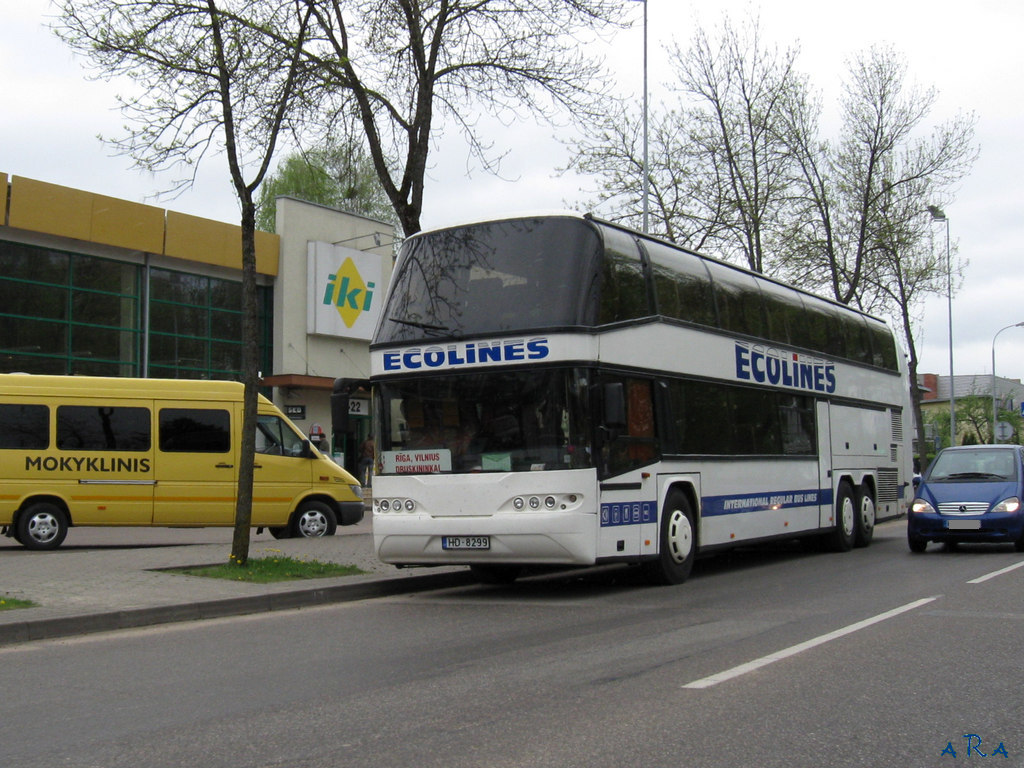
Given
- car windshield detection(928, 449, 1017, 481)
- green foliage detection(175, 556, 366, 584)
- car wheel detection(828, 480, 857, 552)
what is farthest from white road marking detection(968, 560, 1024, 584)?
green foliage detection(175, 556, 366, 584)

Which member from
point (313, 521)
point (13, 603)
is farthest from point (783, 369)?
point (13, 603)

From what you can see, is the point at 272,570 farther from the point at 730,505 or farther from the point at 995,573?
the point at 995,573

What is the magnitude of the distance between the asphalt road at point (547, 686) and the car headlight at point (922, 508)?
5193mm

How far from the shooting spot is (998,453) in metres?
17.7

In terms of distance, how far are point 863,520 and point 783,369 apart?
4016 millimetres

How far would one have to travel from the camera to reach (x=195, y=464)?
18.2m

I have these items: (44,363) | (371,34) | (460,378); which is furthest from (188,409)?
(44,363)

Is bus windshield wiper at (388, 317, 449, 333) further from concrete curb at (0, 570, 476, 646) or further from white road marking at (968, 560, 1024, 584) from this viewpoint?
white road marking at (968, 560, 1024, 584)

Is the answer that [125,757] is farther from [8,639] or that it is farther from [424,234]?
[424,234]

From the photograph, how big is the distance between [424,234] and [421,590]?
4.07 metres

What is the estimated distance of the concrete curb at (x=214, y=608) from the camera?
9.15 m

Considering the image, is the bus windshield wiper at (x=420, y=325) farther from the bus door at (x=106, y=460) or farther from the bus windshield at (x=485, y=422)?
the bus door at (x=106, y=460)

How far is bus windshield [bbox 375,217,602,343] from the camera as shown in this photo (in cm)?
1152

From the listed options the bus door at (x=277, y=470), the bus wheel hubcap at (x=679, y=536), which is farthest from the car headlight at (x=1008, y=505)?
the bus door at (x=277, y=470)
